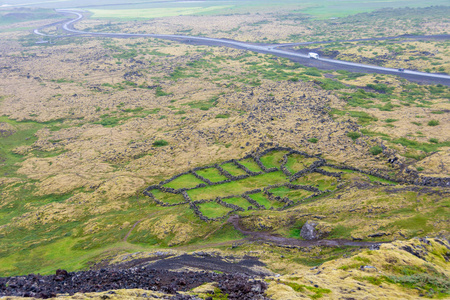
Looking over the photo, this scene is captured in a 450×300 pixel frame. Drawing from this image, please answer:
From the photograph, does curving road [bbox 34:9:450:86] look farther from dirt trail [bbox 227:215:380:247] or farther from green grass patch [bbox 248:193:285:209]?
dirt trail [bbox 227:215:380:247]

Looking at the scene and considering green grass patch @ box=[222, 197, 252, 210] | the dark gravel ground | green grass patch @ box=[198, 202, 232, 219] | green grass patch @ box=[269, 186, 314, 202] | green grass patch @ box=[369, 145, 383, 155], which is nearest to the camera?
the dark gravel ground

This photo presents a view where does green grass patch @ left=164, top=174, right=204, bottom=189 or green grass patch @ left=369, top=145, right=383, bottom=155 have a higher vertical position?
green grass patch @ left=369, top=145, right=383, bottom=155

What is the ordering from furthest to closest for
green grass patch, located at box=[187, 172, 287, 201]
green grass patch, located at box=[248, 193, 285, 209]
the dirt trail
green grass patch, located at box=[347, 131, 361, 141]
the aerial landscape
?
green grass patch, located at box=[347, 131, 361, 141]
green grass patch, located at box=[187, 172, 287, 201]
green grass patch, located at box=[248, 193, 285, 209]
the dirt trail
the aerial landscape

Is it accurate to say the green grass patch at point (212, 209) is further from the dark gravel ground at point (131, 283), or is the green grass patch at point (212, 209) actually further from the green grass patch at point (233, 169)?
the dark gravel ground at point (131, 283)

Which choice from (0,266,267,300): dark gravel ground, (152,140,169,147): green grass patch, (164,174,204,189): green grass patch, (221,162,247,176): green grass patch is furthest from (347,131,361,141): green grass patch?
(0,266,267,300): dark gravel ground

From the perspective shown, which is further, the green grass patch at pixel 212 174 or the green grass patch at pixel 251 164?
the green grass patch at pixel 251 164

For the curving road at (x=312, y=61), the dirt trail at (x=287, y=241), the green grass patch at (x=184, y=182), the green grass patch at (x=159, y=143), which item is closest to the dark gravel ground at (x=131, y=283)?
the dirt trail at (x=287, y=241)

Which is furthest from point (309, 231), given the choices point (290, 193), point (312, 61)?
point (312, 61)
